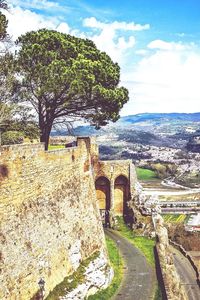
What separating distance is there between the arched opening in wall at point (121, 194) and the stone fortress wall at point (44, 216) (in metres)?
12.8

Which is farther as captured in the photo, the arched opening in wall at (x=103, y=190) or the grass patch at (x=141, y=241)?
the arched opening in wall at (x=103, y=190)

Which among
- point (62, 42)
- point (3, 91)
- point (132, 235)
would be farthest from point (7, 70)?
point (132, 235)

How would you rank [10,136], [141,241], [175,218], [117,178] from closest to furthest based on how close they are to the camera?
[10,136] < [141,241] < [117,178] < [175,218]

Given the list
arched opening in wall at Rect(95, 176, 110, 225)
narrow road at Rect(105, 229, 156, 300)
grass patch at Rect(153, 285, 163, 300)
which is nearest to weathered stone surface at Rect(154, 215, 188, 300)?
grass patch at Rect(153, 285, 163, 300)

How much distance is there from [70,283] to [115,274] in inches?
265

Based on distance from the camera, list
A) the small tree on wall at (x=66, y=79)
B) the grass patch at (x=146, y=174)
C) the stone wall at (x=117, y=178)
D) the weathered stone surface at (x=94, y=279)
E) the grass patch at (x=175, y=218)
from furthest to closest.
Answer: the grass patch at (x=146, y=174)
the grass patch at (x=175, y=218)
the stone wall at (x=117, y=178)
the small tree on wall at (x=66, y=79)
the weathered stone surface at (x=94, y=279)

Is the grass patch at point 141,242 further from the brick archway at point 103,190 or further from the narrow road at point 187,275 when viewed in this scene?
the narrow road at point 187,275

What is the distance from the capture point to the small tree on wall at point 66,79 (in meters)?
27.2

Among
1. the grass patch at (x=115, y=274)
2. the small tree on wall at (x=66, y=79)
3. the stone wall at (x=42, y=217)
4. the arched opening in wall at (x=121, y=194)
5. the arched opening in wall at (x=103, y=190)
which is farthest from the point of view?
the arched opening in wall at (x=121, y=194)

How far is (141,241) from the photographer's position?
38.1m

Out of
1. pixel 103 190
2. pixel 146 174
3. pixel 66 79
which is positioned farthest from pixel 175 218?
pixel 66 79

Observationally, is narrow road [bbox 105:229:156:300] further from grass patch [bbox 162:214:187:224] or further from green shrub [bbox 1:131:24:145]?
grass patch [bbox 162:214:187:224]

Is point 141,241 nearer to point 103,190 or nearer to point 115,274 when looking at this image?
Answer: point 103,190

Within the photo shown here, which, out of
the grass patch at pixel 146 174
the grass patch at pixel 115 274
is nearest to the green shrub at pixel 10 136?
the grass patch at pixel 115 274
